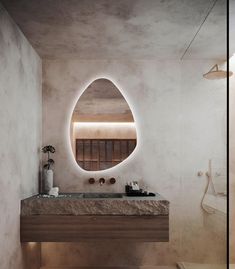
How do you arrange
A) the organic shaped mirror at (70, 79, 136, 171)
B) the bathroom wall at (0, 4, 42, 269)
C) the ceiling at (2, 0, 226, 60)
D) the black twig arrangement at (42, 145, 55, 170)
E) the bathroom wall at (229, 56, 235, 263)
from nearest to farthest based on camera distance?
the bathroom wall at (229, 56, 235, 263) → the ceiling at (2, 0, 226, 60) → the bathroom wall at (0, 4, 42, 269) → the black twig arrangement at (42, 145, 55, 170) → the organic shaped mirror at (70, 79, 136, 171)

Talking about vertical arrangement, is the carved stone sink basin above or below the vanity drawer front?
above

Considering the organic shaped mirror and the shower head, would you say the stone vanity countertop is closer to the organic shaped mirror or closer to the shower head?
the organic shaped mirror

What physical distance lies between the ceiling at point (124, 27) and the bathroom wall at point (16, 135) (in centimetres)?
23

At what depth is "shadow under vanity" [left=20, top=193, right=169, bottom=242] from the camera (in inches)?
144

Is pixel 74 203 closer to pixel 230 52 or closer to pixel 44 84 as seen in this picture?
pixel 44 84

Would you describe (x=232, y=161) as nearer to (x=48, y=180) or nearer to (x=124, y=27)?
(x=124, y=27)

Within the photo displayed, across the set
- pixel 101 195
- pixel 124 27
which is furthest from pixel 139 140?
pixel 124 27

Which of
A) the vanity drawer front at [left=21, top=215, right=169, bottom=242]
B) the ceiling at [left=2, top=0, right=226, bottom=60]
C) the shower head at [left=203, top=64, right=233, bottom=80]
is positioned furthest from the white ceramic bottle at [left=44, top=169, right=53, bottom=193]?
the shower head at [left=203, top=64, right=233, bottom=80]

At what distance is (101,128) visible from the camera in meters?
4.45

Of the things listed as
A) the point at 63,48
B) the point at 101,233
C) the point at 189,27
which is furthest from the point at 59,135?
the point at 189,27

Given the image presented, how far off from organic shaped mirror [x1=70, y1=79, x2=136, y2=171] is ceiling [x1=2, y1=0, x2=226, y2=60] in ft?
1.56

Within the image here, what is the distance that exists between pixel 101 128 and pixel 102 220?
4.09ft

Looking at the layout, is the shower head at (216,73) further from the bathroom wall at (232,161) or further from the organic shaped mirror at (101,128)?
the organic shaped mirror at (101,128)

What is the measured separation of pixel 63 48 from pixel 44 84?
2.00 feet
